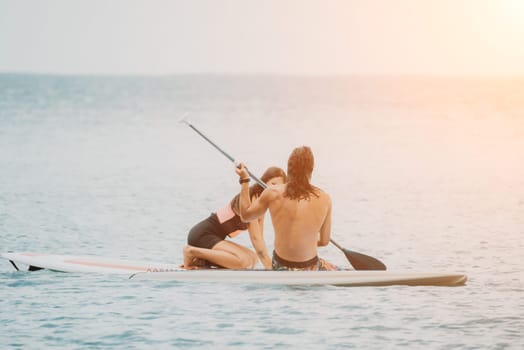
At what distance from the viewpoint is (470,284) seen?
11914 mm

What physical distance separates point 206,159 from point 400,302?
1816cm

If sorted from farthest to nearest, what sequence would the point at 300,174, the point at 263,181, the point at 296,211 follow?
the point at 263,181 < the point at 296,211 < the point at 300,174

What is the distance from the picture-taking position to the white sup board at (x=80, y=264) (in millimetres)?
11312

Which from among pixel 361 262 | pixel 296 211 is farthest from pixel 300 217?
pixel 361 262

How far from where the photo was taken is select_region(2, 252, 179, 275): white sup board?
1131 cm

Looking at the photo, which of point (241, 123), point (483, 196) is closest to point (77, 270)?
point (483, 196)

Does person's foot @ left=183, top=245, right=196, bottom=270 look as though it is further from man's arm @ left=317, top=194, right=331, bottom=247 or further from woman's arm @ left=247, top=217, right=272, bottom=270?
man's arm @ left=317, top=194, right=331, bottom=247

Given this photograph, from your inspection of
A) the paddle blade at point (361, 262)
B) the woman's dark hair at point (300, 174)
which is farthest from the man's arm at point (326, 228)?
the paddle blade at point (361, 262)

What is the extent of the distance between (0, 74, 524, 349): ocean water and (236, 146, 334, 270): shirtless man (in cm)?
56

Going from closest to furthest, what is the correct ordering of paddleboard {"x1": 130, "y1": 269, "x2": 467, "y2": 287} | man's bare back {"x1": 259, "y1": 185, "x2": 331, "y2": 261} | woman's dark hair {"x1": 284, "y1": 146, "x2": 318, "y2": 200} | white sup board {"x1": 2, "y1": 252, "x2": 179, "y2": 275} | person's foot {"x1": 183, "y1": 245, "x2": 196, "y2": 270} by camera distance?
woman's dark hair {"x1": 284, "y1": 146, "x2": 318, "y2": 200} < man's bare back {"x1": 259, "y1": 185, "x2": 331, "y2": 261} < paddleboard {"x1": 130, "y1": 269, "x2": 467, "y2": 287} < person's foot {"x1": 183, "y1": 245, "x2": 196, "y2": 270} < white sup board {"x1": 2, "y1": 252, "x2": 179, "y2": 275}

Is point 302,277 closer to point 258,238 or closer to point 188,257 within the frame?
point 258,238

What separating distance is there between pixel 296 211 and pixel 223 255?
3.18 feet

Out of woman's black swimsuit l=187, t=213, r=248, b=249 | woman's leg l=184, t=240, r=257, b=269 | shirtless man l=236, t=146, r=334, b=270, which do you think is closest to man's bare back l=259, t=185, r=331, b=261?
shirtless man l=236, t=146, r=334, b=270

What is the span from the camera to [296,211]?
9820 mm
